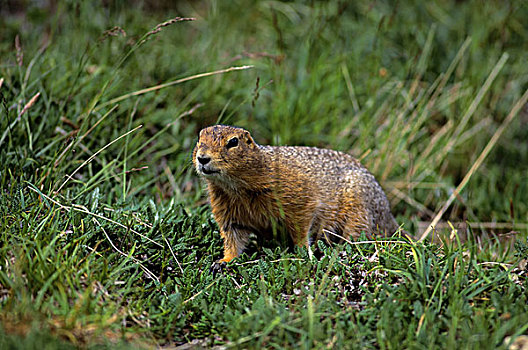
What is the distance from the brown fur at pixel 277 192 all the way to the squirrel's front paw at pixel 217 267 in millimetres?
65

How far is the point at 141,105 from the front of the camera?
16.4 ft

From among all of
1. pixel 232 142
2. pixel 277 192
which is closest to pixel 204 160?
pixel 232 142

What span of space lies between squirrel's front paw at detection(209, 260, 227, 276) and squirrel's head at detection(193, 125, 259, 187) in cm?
53

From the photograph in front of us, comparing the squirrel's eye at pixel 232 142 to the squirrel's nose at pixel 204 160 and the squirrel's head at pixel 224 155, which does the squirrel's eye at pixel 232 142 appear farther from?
the squirrel's nose at pixel 204 160

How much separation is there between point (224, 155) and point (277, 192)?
49cm

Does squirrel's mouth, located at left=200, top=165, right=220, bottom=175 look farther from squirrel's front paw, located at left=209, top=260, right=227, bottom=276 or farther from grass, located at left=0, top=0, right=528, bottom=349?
squirrel's front paw, located at left=209, top=260, right=227, bottom=276

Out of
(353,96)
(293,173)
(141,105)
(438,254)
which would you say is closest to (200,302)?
(293,173)

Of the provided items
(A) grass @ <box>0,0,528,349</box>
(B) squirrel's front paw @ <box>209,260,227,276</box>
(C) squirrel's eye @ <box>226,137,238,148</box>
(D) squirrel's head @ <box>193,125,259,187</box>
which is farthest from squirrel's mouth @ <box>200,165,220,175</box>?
(B) squirrel's front paw @ <box>209,260,227,276</box>

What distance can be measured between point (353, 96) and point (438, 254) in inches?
98.2

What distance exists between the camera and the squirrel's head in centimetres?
343

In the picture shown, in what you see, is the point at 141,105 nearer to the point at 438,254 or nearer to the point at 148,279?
the point at 148,279

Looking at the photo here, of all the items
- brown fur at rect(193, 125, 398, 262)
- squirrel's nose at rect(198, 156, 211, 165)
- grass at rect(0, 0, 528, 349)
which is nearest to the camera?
grass at rect(0, 0, 528, 349)

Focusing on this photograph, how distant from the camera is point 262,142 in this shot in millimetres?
5469

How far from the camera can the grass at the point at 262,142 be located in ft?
8.94
